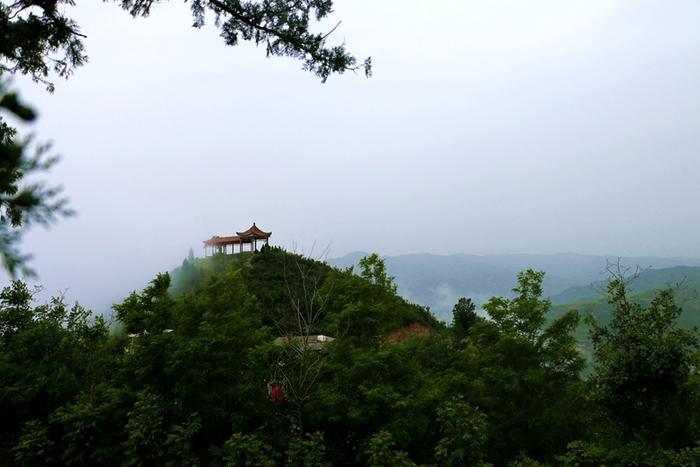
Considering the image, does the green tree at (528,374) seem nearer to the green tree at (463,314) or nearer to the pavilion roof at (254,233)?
the green tree at (463,314)

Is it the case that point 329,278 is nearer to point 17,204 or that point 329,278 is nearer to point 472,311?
point 17,204

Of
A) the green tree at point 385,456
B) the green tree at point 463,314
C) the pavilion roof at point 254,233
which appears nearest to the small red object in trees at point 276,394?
the green tree at point 385,456

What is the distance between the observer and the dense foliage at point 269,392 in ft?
20.8

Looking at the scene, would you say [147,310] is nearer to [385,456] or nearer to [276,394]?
[276,394]

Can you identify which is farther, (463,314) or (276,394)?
(463,314)

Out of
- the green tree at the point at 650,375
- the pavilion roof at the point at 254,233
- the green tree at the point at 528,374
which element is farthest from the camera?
the pavilion roof at the point at 254,233

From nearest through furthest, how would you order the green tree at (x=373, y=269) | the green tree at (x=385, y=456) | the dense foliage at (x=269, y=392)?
the green tree at (x=385, y=456)
the dense foliage at (x=269, y=392)
the green tree at (x=373, y=269)

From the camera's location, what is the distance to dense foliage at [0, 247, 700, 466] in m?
6.35

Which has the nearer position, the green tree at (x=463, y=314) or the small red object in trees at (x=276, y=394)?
the small red object in trees at (x=276, y=394)

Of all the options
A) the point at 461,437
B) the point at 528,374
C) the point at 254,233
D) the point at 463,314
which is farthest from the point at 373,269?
the point at 254,233

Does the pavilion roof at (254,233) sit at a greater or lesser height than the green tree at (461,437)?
greater

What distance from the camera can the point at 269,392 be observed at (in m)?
7.52

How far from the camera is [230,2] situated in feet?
15.1

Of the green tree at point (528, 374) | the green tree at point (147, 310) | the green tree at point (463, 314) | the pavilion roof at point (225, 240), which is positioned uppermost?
the pavilion roof at point (225, 240)
